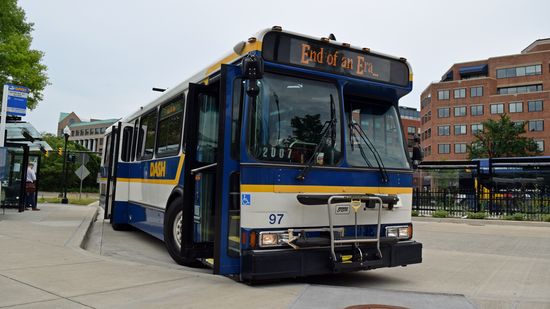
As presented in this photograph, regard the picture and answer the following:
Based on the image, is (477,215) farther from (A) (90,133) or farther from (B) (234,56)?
(A) (90,133)

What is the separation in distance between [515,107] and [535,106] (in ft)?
9.17

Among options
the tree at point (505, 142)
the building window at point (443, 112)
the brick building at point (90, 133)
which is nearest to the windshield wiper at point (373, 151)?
the tree at point (505, 142)

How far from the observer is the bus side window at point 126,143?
36.2 feet

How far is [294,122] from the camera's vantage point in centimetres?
577

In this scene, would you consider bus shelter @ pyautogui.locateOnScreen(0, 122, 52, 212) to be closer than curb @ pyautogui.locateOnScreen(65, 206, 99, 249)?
No

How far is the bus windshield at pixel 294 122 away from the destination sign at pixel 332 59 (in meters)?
0.25

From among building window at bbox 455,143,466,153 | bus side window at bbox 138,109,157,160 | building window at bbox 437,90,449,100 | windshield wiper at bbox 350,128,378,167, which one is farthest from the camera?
building window at bbox 437,90,449,100

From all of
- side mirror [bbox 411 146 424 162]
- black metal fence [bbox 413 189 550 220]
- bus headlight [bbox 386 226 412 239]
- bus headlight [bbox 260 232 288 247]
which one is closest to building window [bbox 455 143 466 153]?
black metal fence [bbox 413 189 550 220]

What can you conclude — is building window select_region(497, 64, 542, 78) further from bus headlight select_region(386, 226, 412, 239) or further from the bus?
bus headlight select_region(386, 226, 412, 239)

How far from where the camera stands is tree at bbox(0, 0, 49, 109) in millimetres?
21125

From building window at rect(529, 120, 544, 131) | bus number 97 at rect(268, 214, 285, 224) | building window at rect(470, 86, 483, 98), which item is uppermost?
building window at rect(470, 86, 483, 98)

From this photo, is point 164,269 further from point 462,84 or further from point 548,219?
point 462,84

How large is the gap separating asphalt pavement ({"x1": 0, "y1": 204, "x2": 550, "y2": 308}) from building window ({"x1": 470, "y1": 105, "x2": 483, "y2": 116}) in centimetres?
7271

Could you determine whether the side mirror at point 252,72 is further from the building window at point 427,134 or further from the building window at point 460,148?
the building window at point 427,134
